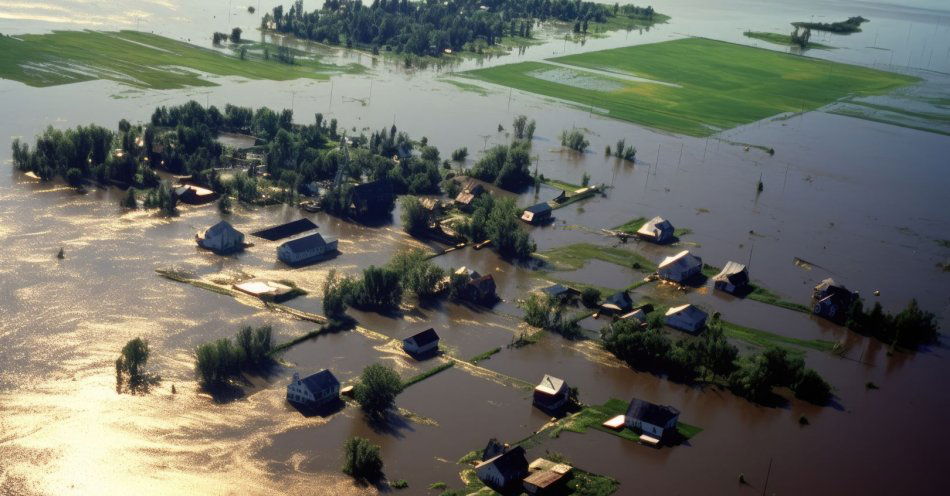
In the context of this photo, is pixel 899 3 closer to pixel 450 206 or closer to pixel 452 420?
pixel 450 206

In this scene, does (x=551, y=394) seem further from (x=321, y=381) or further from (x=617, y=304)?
(x=617, y=304)

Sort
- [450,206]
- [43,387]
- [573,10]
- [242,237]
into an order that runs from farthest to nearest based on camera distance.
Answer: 1. [573,10]
2. [450,206]
3. [242,237]
4. [43,387]

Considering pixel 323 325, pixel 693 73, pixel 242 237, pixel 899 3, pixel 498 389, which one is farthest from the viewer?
pixel 899 3

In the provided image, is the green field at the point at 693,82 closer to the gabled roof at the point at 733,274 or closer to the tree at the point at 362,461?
the gabled roof at the point at 733,274

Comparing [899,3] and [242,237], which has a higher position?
[899,3]

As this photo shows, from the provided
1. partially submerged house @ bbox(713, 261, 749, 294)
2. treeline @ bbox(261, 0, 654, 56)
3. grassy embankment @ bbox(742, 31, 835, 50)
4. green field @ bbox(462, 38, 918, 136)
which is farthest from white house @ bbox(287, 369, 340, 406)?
grassy embankment @ bbox(742, 31, 835, 50)

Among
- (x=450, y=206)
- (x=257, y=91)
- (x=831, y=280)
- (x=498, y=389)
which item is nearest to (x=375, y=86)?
(x=257, y=91)

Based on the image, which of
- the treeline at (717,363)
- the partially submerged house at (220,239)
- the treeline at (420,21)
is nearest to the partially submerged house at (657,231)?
the treeline at (717,363)
